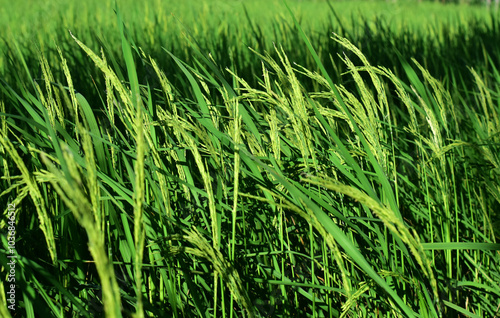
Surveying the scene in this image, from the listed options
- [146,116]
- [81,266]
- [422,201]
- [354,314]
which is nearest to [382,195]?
[422,201]

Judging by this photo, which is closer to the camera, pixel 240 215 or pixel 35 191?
pixel 35 191

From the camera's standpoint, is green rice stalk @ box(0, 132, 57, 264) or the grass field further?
the grass field

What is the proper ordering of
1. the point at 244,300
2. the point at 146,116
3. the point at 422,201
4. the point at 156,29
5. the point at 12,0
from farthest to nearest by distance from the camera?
1. the point at 12,0
2. the point at 156,29
3. the point at 422,201
4. the point at 146,116
5. the point at 244,300

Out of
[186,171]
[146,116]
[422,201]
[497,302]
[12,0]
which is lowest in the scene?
[497,302]

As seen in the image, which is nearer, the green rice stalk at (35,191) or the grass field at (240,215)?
the green rice stalk at (35,191)

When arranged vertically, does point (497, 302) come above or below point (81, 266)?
below

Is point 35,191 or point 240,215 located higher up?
point 35,191

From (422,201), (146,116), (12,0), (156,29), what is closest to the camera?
(146,116)

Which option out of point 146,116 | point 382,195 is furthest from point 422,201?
point 146,116

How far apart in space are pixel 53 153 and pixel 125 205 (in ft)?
0.72

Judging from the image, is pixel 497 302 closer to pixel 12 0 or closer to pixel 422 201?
pixel 422 201

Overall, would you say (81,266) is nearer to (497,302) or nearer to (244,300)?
(244,300)

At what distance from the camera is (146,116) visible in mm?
1100

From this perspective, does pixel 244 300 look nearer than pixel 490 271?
Yes
